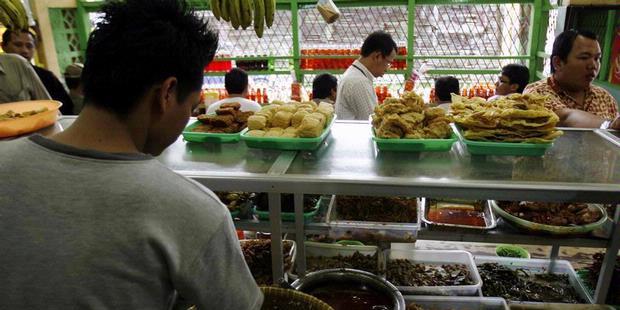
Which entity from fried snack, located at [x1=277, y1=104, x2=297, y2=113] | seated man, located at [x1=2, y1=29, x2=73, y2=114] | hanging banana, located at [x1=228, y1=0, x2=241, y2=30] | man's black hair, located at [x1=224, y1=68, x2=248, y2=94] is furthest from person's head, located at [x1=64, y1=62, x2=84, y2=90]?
fried snack, located at [x1=277, y1=104, x2=297, y2=113]

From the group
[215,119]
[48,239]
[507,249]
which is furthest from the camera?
[507,249]

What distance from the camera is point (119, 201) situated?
75 centimetres

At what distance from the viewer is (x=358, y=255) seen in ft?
7.31

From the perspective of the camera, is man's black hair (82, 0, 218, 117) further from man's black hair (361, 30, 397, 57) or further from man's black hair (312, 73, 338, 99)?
man's black hair (312, 73, 338, 99)

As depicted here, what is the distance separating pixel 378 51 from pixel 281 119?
210cm

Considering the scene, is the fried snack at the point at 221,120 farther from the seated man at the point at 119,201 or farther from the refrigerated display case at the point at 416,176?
the seated man at the point at 119,201

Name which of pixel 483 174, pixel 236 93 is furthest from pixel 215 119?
pixel 236 93

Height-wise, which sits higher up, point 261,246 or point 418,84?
point 418,84

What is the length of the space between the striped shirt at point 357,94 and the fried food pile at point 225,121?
1677 mm

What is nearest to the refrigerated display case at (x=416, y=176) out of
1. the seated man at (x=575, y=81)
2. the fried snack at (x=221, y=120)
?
the fried snack at (x=221, y=120)

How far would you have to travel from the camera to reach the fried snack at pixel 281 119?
182 centimetres

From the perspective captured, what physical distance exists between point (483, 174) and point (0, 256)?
4.58ft

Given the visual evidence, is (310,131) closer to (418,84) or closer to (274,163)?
(274,163)

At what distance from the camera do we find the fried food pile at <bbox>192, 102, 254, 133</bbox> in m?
1.92
